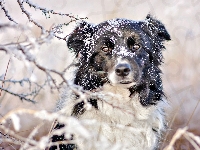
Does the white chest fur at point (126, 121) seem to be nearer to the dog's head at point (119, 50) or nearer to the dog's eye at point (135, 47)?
the dog's head at point (119, 50)

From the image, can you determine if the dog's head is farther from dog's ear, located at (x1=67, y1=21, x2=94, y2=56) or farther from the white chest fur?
the white chest fur

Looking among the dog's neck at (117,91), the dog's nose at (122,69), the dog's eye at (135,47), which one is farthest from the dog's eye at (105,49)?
the dog's nose at (122,69)

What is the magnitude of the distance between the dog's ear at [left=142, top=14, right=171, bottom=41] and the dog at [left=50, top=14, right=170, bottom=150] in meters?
0.04

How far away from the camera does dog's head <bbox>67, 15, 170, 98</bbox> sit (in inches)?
160

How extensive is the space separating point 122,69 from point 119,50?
0.33 m

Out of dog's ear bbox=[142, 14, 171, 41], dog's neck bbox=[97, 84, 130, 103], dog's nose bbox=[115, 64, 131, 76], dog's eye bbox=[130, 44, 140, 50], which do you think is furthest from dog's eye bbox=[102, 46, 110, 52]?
dog's ear bbox=[142, 14, 171, 41]

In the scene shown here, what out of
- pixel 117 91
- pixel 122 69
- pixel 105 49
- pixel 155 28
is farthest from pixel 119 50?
pixel 155 28

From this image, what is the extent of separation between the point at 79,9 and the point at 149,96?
18.7 ft

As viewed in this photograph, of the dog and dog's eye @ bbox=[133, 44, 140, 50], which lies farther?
dog's eye @ bbox=[133, 44, 140, 50]

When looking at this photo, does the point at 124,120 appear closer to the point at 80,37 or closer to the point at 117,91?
the point at 117,91

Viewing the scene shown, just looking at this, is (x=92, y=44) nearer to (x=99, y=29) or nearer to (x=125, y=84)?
(x=99, y=29)

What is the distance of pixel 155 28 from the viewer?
477 centimetres

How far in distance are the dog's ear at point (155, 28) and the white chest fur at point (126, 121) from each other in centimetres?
78

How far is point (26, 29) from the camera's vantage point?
2.05 metres
